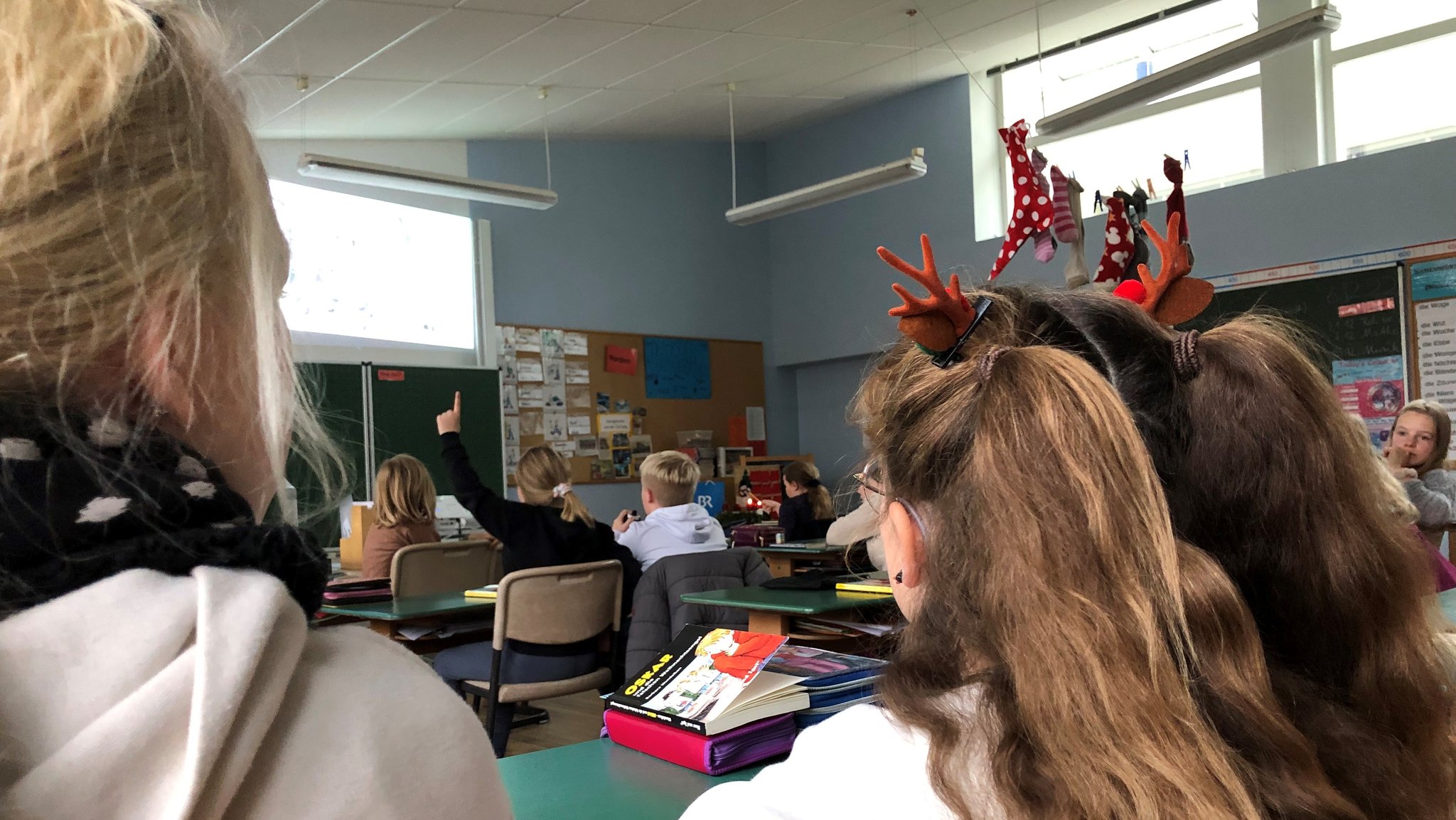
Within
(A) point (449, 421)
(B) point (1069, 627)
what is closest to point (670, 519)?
(A) point (449, 421)

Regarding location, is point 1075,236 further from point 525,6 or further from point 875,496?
point 875,496

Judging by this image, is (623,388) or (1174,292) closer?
(1174,292)

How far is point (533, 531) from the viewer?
3.73 meters

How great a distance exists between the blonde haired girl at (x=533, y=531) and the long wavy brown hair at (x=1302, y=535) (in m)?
2.76

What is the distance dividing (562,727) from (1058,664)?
3947 millimetres

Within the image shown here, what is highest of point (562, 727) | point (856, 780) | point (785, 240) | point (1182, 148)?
point (1182, 148)

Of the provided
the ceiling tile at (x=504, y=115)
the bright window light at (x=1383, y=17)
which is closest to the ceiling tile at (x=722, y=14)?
the ceiling tile at (x=504, y=115)

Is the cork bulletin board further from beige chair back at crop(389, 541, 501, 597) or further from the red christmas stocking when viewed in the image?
the red christmas stocking

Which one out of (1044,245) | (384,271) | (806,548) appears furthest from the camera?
(384,271)

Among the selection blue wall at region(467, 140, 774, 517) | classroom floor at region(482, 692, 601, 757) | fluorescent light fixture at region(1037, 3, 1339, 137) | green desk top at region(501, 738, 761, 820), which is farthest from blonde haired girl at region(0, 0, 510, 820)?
blue wall at region(467, 140, 774, 517)

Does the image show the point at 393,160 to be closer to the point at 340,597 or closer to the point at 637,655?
the point at 340,597

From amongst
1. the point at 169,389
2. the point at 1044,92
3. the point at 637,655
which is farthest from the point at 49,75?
the point at 1044,92

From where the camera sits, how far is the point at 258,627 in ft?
1.42

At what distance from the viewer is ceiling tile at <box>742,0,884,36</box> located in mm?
5500
